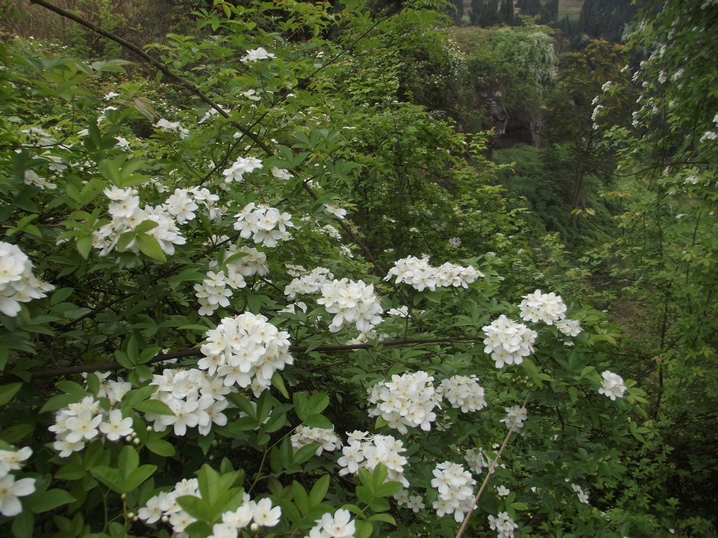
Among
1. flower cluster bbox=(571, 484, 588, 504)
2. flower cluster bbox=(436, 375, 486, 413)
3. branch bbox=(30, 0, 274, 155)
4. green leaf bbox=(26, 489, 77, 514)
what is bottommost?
flower cluster bbox=(571, 484, 588, 504)

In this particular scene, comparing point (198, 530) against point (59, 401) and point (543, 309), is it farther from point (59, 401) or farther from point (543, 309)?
point (543, 309)

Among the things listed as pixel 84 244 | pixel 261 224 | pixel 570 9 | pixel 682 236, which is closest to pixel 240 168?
pixel 261 224

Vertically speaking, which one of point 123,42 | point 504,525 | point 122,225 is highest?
point 123,42

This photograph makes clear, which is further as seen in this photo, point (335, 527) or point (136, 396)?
point (136, 396)

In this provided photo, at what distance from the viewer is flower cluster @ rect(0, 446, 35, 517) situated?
72cm

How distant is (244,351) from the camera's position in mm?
1001

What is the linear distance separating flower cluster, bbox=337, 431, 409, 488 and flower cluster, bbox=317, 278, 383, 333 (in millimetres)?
293

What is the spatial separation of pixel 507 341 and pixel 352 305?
44cm

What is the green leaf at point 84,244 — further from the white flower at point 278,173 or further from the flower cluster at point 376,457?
the white flower at point 278,173

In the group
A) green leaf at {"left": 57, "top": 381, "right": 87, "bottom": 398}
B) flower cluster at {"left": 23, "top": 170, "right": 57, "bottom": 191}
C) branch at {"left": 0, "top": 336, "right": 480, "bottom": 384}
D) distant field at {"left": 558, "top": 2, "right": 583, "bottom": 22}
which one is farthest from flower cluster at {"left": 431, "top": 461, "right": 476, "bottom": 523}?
distant field at {"left": 558, "top": 2, "right": 583, "bottom": 22}

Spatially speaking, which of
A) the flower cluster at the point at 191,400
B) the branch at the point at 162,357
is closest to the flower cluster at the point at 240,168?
the branch at the point at 162,357

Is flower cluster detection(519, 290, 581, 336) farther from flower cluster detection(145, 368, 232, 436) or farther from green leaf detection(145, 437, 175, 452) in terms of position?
green leaf detection(145, 437, 175, 452)

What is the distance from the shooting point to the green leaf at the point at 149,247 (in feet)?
3.24

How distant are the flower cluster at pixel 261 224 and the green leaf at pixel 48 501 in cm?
74
